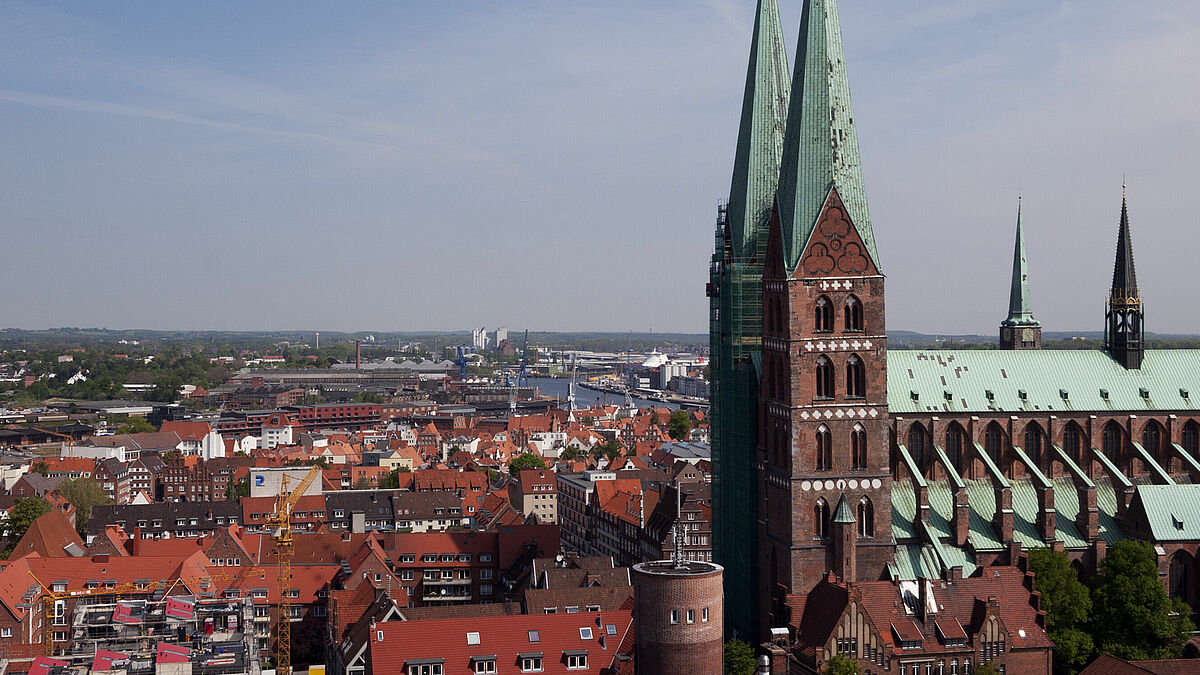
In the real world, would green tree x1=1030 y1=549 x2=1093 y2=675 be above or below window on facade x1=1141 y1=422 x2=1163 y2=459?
below

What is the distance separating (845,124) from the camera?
76.4m

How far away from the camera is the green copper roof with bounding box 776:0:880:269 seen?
75188 mm

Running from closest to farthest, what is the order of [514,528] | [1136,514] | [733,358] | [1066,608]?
1. [1066,608]
2. [1136,514]
3. [733,358]
4. [514,528]

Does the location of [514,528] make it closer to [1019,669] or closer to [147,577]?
[147,577]

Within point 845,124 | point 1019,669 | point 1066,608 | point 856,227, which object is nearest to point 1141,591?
point 1066,608

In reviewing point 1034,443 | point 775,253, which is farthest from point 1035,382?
point 775,253

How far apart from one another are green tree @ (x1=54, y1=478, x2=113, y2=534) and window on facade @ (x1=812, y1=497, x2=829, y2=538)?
8640cm

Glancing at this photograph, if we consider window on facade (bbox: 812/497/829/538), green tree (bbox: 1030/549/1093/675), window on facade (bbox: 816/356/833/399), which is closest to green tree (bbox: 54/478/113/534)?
window on facade (bbox: 812/497/829/538)

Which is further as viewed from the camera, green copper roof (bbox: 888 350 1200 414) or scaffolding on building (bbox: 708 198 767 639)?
green copper roof (bbox: 888 350 1200 414)

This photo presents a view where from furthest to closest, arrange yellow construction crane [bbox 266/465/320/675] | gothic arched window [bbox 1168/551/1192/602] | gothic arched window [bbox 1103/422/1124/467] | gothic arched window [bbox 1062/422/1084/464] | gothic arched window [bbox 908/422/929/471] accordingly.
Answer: gothic arched window [bbox 1103/422/1124/467], yellow construction crane [bbox 266/465/320/675], gothic arched window [bbox 1062/422/1084/464], gothic arched window [bbox 908/422/929/471], gothic arched window [bbox 1168/551/1192/602]

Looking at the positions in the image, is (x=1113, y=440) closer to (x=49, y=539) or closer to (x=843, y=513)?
(x=843, y=513)

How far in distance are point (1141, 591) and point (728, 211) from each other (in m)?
34.5

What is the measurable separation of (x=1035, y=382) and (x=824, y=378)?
19.4 metres

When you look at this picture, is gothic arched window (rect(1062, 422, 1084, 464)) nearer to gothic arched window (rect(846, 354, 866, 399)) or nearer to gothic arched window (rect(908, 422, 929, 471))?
gothic arched window (rect(908, 422, 929, 471))
